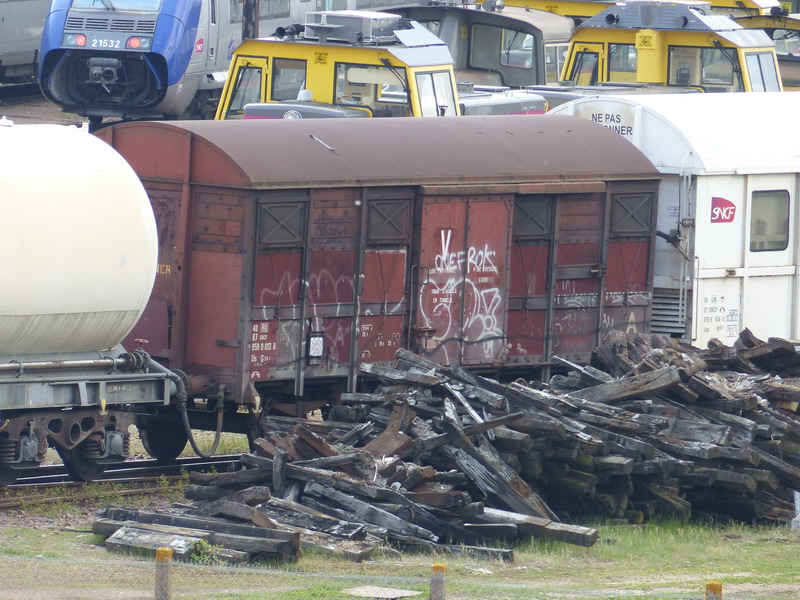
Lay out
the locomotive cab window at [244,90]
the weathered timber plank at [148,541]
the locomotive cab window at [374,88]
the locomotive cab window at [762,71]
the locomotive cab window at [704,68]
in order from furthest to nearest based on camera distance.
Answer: the locomotive cab window at [704,68] < the locomotive cab window at [762,71] < the locomotive cab window at [244,90] < the locomotive cab window at [374,88] < the weathered timber plank at [148,541]

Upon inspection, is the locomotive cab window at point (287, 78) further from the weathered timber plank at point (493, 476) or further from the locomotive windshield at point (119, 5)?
the weathered timber plank at point (493, 476)

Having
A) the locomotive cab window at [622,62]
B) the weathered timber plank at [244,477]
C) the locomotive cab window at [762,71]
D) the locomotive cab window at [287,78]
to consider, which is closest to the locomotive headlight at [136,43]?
the locomotive cab window at [287,78]

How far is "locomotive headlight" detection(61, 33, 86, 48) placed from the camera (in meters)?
29.0

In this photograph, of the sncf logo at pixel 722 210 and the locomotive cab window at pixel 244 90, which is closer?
Result: the sncf logo at pixel 722 210

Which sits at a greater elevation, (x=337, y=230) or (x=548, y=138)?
(x=548, y=138)

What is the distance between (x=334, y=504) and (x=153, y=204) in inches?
175

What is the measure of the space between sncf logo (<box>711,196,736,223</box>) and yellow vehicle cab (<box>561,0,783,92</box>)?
7834 millimetres

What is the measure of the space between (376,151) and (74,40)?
1472 cm

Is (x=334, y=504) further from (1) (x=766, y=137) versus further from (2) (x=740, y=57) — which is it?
(2) (x=740, y=57)

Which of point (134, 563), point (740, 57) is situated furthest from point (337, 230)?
point (740, 57)

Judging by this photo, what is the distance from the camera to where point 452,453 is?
13141mm

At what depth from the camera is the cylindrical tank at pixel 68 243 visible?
512 inches

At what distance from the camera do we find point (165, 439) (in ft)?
51.9

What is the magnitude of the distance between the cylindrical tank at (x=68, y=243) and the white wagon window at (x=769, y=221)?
8.25 metres
